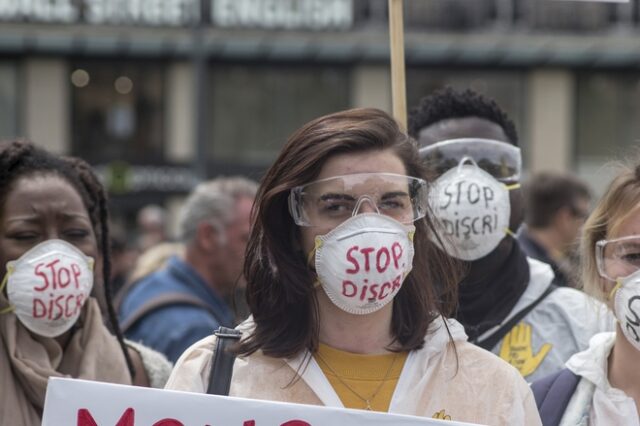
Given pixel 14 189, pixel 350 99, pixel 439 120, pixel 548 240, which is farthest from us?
pixel 350 99

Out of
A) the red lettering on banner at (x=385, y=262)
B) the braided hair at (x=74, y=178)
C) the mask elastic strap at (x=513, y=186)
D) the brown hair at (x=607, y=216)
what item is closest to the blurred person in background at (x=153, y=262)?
the braided hair at (x=74, y=178)

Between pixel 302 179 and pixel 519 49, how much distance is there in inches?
841

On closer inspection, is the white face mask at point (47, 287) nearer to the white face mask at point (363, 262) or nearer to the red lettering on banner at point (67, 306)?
the red lettering on banner at point (67, 306)

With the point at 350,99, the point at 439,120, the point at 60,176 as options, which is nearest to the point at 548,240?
the point at 439,120

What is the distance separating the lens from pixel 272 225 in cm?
259

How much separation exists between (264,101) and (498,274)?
20.1m

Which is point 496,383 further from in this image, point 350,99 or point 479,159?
point 350,99

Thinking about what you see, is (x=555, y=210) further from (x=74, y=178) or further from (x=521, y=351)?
(x=74, y=178)

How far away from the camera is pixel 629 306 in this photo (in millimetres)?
2699

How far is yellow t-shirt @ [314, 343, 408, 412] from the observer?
2.44 meters

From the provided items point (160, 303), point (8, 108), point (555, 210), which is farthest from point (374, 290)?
point (8, 108)

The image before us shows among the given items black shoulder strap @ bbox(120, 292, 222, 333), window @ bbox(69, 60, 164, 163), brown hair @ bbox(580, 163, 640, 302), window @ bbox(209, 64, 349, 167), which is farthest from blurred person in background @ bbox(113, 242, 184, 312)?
window @ bbox(209, 64, 349, 167)

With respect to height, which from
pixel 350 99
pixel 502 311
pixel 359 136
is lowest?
pixel 350 99

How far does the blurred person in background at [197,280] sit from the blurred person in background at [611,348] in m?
2.11
